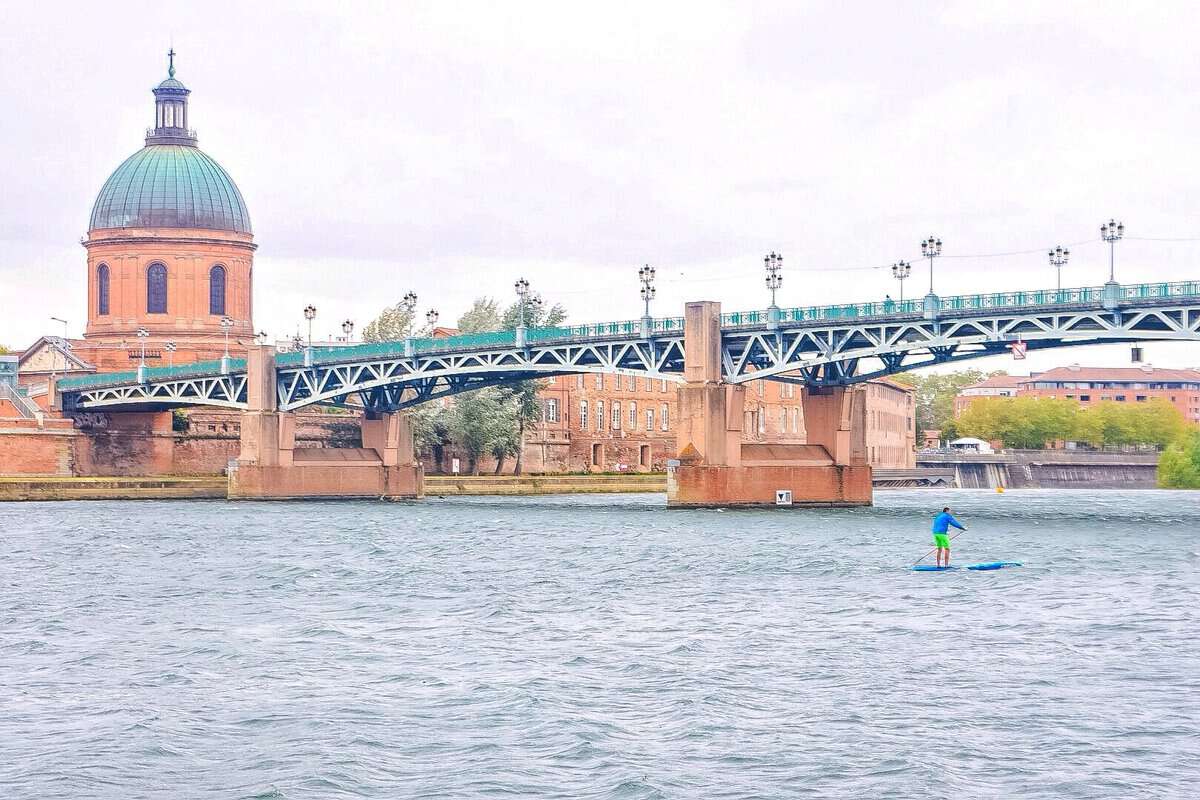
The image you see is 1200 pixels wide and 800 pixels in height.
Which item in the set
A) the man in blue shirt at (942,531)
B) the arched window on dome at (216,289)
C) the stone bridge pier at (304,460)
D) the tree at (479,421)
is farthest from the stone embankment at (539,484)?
the man in blue shirt at (942,531)

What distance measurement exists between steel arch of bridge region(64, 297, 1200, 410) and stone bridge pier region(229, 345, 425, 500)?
145 cm

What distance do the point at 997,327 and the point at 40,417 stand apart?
223ft

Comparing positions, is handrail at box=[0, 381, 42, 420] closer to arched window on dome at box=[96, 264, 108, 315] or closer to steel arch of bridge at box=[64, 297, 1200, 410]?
steel arch of bridge at box=[64, 297, 1200, 410]

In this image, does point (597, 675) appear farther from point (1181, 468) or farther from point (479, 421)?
point (1181, 468)

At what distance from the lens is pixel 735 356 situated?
101 m

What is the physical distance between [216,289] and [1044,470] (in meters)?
87.5

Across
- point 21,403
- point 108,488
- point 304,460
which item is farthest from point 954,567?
point 21,403

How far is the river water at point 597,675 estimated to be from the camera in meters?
26.1

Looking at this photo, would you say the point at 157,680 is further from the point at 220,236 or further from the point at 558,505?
the point at 220,236

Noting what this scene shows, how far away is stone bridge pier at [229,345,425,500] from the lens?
114 m

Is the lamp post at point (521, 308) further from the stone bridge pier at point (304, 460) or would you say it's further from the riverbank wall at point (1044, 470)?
the riverbank wall at point (1044, 470)

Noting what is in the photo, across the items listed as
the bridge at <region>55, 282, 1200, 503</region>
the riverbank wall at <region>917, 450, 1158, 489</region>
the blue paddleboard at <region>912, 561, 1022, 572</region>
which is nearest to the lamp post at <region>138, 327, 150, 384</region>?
the bridge at <region>55, 282, 1200, 503</region>

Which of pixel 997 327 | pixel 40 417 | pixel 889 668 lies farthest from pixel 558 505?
pixel 889 668

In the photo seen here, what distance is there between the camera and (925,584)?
52156 millimetres
